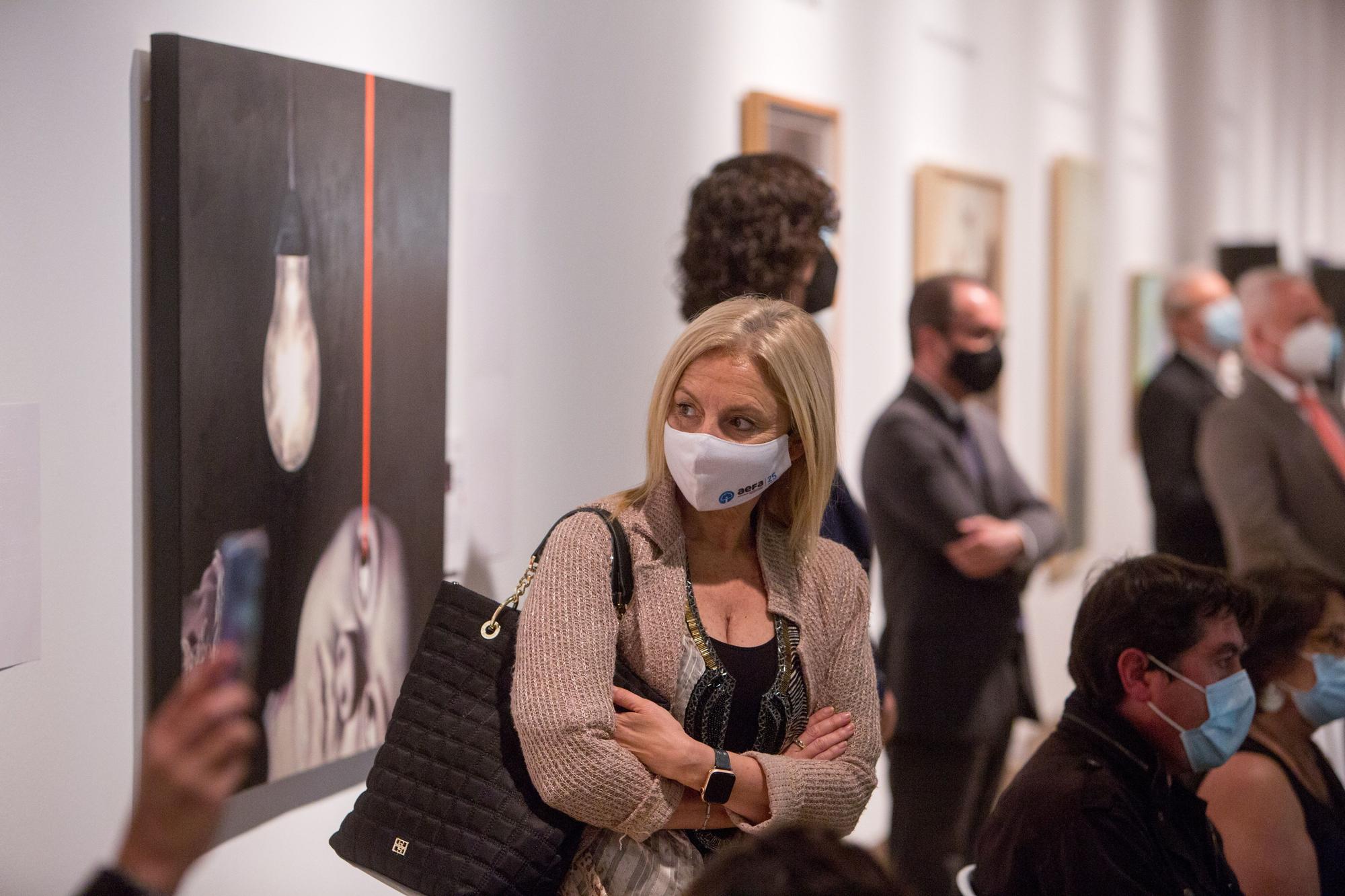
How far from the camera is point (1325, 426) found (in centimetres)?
593

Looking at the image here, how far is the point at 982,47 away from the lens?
636 centimetres

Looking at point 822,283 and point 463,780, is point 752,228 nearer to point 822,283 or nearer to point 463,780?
point 822,283

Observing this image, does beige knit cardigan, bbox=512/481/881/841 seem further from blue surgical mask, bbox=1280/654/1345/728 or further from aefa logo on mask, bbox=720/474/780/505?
blue surgical mask, bbox=1280/654/1345/728

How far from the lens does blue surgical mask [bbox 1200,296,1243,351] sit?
712 centimetres

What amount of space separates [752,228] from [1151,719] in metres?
1.34

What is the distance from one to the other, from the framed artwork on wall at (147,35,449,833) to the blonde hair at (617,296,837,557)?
3.05 ft

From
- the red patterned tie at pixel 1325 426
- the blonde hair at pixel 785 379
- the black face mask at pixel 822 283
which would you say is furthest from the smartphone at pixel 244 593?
the red patterned tie at pixel 1325 426

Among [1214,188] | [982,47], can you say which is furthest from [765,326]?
[1214,188]

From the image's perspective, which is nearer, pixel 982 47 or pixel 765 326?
pixel 765 326

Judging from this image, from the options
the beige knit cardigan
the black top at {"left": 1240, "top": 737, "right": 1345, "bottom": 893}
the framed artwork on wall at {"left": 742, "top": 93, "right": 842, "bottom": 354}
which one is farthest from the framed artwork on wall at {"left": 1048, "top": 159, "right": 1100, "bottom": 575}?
the beige knit cardigan

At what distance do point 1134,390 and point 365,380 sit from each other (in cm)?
648

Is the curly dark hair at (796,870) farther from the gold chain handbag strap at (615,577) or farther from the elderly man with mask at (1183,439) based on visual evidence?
the elderly man with mask at (1183,439)

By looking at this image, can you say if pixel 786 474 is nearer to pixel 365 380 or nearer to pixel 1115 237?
A: pixel 365 380

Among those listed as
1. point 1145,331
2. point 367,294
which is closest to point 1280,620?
point 367,294
